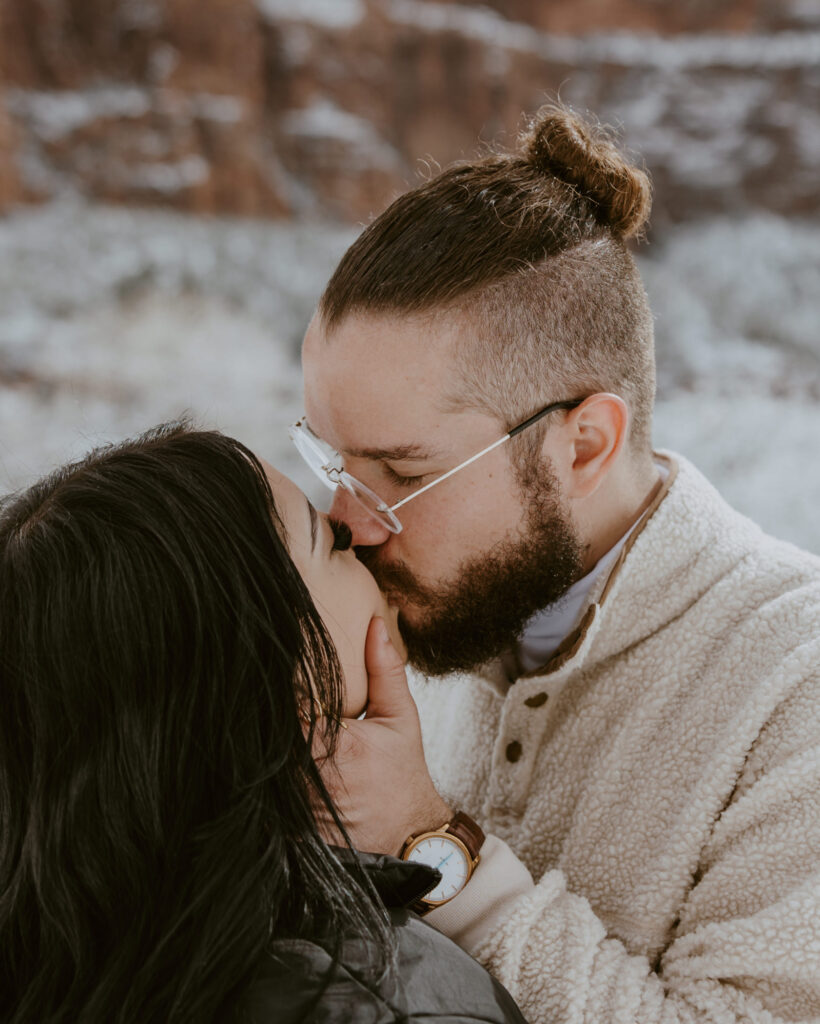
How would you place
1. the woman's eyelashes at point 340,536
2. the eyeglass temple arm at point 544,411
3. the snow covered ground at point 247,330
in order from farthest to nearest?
the snow covered ground at point 247,330 → the eyeglass temple arm at point 544,411 → the woman's eyelashes at point 340,536

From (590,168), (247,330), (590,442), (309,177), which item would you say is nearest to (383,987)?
(590,442)

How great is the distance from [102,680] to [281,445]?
1.40m

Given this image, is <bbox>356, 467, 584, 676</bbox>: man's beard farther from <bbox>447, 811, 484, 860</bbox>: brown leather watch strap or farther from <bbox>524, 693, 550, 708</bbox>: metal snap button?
<bbox>447, 811, 484, 860</bbox>: brown leather watch strap

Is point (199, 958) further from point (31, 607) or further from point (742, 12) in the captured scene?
point (742, 12)

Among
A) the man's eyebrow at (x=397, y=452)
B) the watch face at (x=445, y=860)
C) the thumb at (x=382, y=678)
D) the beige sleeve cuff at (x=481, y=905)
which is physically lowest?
the beige sleeve cuff at (x=481, y=905)

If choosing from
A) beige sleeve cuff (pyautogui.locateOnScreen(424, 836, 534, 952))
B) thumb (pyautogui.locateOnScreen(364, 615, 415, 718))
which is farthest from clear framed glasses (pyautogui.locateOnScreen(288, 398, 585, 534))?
beige sleeve cuff (pyautogui.locateOnScreen(424, 836, 534, 952))

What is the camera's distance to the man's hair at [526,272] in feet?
3.77

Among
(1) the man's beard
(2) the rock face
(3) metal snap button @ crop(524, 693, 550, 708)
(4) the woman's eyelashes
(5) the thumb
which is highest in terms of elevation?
(2) the rock face

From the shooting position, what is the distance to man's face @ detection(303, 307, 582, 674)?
3.71 feet

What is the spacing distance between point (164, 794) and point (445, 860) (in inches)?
13.4

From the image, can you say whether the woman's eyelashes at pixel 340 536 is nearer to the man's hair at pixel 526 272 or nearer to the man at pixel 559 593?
the man at pixel 559 593

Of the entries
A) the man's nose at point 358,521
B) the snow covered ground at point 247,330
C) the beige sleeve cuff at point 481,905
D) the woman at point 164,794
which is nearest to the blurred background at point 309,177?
the snow covered ground at point 247,330

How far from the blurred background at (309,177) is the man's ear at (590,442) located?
34.8 inches

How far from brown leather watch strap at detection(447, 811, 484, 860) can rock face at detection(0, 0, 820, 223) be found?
1.77m
